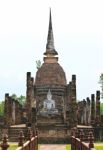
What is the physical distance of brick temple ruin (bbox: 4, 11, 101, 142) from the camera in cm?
4328

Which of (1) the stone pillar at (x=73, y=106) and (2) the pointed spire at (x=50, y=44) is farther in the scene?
(2) the pointed spire at (x=50, y=44)

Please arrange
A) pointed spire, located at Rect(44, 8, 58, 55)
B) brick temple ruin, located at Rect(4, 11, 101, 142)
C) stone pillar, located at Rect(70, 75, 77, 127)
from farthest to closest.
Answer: pointed spire, located at Rect(44, 8, 58, 55) → brick temple ruin, located at Rect(4, 11, 101, 142) → stone pillar, located at Rect(70, 75, 77, 127)

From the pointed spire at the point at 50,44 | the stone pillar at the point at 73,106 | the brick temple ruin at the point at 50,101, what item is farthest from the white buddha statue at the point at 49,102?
the stone pillar at the point at 73,106

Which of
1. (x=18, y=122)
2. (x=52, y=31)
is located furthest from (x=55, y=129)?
(x=52, y=31)

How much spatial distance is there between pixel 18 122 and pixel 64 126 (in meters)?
12.9

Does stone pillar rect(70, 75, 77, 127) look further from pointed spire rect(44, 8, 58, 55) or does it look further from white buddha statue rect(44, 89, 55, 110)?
pointed spire rect(44, 8, 58, 55)

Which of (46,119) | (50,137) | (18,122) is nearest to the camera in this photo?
(50,137)

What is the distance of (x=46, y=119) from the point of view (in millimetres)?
46812

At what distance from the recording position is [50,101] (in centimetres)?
5041

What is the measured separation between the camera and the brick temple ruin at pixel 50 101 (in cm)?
4328

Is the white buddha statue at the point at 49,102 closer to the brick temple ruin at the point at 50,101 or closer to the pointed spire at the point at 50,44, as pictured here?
the brick temple ruin at the point at 50,101

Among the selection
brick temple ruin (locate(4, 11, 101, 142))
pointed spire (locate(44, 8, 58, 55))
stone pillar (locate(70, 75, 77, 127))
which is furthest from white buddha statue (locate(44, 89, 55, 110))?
stone pillar (locate(70, 75, 77, 127))

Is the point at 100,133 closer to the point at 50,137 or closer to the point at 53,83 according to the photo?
the point at 50,137

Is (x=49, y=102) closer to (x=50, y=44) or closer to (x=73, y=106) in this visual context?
(x=50, y=44)
